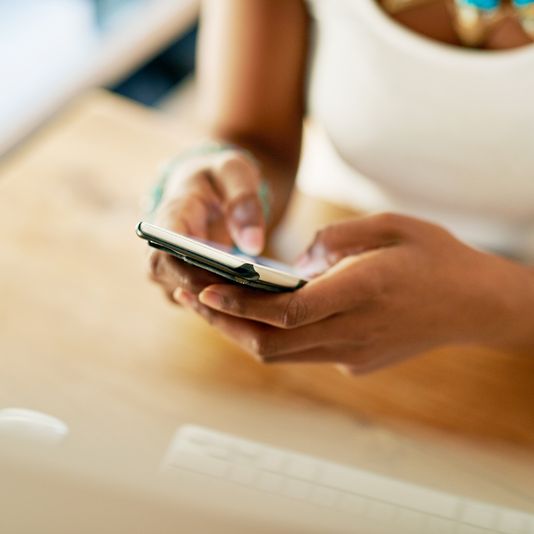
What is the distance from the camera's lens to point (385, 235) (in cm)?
60

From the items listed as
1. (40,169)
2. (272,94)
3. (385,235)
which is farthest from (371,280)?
(40,169)

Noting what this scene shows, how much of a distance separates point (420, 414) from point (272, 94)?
0.42 m

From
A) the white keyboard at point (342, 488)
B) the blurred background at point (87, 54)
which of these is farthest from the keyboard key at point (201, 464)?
the blurred background at point (87, 54)

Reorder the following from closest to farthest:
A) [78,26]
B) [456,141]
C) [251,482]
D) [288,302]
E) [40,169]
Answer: [251,482] → [288,302] → [456,141] → [40,169] → [78,26]

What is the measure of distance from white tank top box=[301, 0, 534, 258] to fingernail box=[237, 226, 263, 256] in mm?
223

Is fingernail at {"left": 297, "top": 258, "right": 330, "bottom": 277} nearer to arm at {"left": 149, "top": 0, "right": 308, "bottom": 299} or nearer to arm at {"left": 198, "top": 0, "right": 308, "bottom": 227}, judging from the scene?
arm at {"left": 149, "top": 0, "right": 308, "bottom": 299}

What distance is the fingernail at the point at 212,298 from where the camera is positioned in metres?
0.49

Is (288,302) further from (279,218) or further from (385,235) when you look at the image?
(279,218)

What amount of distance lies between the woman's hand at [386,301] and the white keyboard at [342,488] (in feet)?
0.71

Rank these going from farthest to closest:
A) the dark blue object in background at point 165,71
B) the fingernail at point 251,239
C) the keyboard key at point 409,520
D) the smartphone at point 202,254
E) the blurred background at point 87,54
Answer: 1. the dark blue object in background at point 165,71
2. the blurred background at point 87,54
3. the fingernail at point 251,239
4. the smartphone at point 202,254
5. the keyboard key at point 409,520

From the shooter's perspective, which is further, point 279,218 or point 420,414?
point 279,218

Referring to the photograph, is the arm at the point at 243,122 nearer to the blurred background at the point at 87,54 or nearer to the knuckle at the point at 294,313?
the knuckle at the point at 294,313

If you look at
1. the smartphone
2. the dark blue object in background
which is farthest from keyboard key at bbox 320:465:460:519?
the dark blue object in background

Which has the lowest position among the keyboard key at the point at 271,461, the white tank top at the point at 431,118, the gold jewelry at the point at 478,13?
the keyboard key at the point at 271,461
